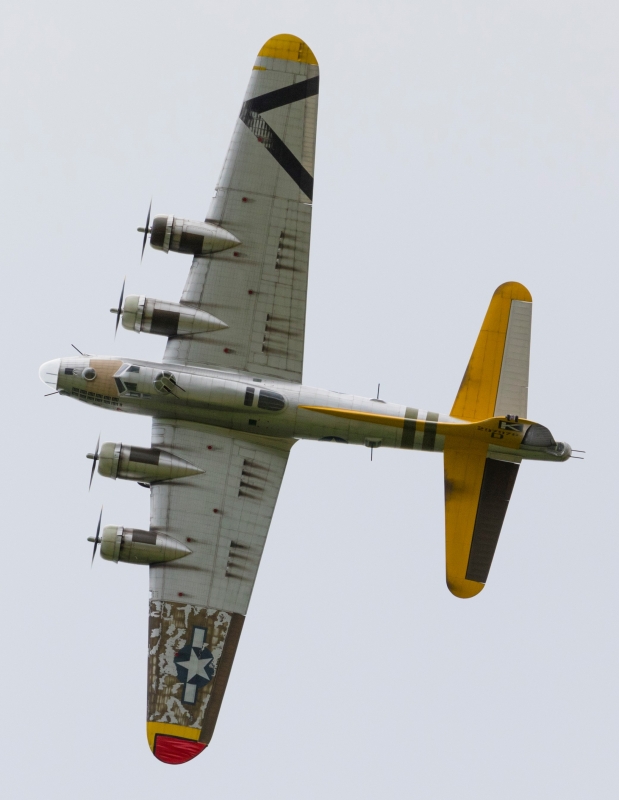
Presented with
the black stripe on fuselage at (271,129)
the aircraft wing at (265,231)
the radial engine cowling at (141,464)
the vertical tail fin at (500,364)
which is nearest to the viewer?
the radial engine cowling at (141,464)

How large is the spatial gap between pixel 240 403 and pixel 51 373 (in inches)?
213

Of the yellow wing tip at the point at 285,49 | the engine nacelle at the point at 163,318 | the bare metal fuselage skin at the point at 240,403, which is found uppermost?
the yellow wing tip at the point at 285,49

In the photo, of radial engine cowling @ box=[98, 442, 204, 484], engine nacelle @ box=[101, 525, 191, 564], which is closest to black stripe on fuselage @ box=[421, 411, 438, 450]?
radial engine cowling @ box=[98, 442, 204, 484]

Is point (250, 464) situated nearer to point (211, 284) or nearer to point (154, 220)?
point (211, 284)

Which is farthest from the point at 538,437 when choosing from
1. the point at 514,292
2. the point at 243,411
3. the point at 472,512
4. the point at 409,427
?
the point at 243,411

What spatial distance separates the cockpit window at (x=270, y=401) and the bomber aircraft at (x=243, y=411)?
6cm

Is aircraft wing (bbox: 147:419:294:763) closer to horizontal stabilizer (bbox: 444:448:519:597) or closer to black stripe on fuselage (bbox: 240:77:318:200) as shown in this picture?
horizontal stabilizer (bbox: 444:448:519:597)

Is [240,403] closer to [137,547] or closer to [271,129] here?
[137,547]

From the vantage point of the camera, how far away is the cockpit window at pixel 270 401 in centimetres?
3472

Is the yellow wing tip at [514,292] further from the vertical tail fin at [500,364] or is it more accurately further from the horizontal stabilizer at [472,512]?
the horizontal stabilizer at [472,512]

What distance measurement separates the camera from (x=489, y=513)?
3488cm

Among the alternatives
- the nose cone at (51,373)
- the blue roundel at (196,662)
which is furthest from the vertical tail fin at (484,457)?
the nose cone at (51,373)

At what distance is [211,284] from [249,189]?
2.95 metres

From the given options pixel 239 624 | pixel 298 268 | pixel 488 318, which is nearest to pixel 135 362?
pixel 298 268
